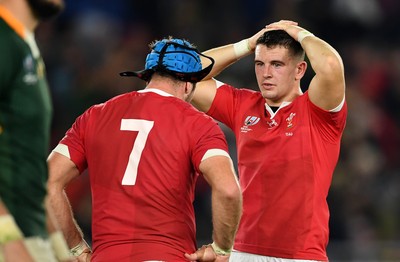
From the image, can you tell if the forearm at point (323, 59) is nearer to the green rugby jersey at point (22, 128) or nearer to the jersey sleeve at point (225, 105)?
the jersey sleeve at point (225, 105)

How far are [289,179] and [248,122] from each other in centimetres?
54

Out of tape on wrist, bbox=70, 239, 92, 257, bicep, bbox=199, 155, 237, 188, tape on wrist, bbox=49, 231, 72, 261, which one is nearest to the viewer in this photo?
tape on wrist, bbox=49, 231, 72, 261

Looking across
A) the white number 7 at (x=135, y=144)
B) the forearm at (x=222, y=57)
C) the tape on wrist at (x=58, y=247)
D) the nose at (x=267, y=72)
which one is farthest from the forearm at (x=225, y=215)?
the forearm at (x=222, y=57)

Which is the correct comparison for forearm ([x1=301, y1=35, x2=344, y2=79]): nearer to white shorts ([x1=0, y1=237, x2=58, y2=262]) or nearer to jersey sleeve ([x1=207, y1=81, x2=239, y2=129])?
jersey sleeve ([x1=207, y1=81, x2=239, y2=129])

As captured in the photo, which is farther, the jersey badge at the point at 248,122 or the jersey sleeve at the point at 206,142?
the jersey badge at the point at 248,122

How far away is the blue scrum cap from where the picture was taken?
5.13 metres

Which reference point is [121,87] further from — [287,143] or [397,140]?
[287,143]

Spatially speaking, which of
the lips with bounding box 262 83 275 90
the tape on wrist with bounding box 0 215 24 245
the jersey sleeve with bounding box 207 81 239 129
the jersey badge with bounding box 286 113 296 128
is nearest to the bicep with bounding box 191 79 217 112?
the jersey sleeve with bounding box 207 81 239 129

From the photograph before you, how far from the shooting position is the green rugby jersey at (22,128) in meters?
3.39

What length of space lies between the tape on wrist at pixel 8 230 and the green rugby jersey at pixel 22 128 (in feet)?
0.42

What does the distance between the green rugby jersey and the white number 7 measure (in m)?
1.34

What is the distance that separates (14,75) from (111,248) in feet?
5.76

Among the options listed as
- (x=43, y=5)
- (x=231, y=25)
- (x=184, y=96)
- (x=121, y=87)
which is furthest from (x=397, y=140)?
(x=43, y=5)

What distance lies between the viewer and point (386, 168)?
465 inches
